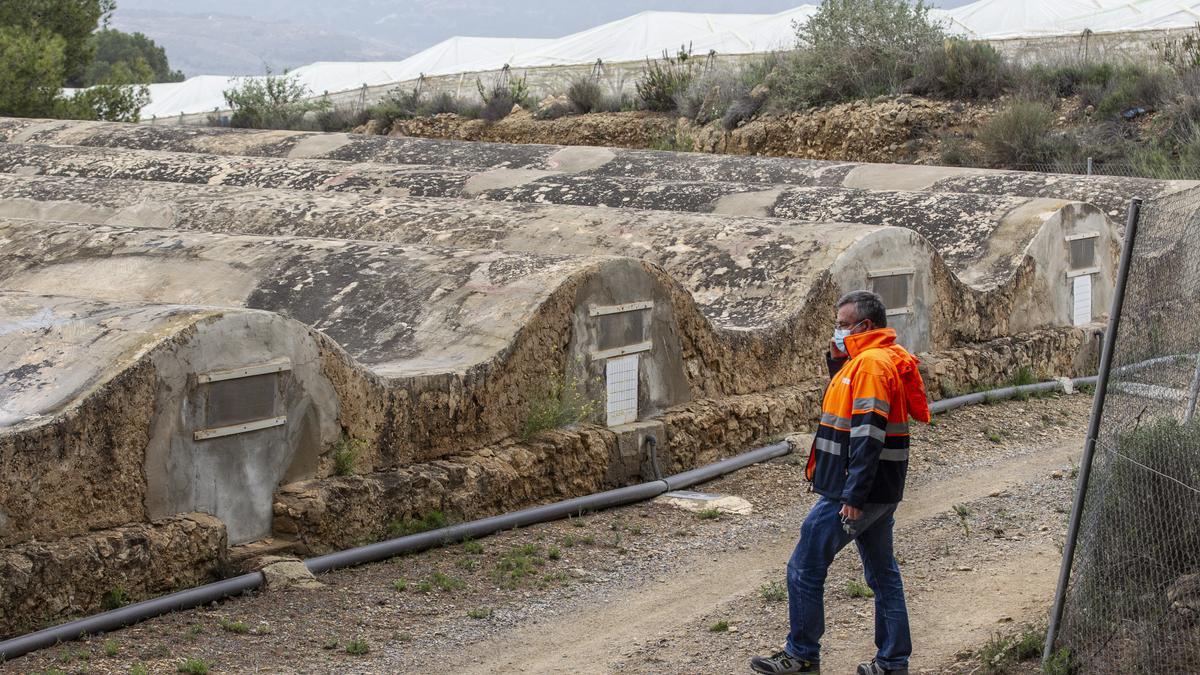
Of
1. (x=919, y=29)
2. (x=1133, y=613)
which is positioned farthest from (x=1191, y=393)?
(x=919, y=29)

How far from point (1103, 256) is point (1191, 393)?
7957 mm

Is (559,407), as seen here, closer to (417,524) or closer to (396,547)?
(417,524)

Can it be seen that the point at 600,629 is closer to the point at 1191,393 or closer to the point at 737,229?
the point at 1191,393

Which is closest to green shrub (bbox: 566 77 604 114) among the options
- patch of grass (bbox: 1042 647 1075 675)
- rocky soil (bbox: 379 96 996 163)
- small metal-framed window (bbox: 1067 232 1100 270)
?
rocky soil (bbox: 379 96 996 163)

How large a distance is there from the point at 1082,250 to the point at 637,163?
5.78 metres

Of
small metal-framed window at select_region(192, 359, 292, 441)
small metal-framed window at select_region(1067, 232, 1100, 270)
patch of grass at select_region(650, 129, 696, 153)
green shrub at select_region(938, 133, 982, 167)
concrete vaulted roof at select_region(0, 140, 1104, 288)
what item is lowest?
small metal-framed window at select_region(192, 359, 292, 441)

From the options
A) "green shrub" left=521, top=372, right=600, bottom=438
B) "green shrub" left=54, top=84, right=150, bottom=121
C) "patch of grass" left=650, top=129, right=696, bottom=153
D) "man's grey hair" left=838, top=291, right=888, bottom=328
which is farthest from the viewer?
"green shrub" left=54, top=84, right=150, bottom=121

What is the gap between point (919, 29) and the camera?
92.5ft

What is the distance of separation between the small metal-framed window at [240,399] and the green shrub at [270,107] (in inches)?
1044

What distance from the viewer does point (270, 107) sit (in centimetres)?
3469

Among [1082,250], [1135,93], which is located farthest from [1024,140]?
[1082,250]

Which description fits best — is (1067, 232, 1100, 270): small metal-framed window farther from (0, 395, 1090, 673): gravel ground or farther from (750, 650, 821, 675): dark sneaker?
(750, 650, 821, 675): dark sneaker

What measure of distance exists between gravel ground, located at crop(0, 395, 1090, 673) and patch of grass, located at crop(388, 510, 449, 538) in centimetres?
18

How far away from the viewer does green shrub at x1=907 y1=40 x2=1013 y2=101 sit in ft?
85.3
